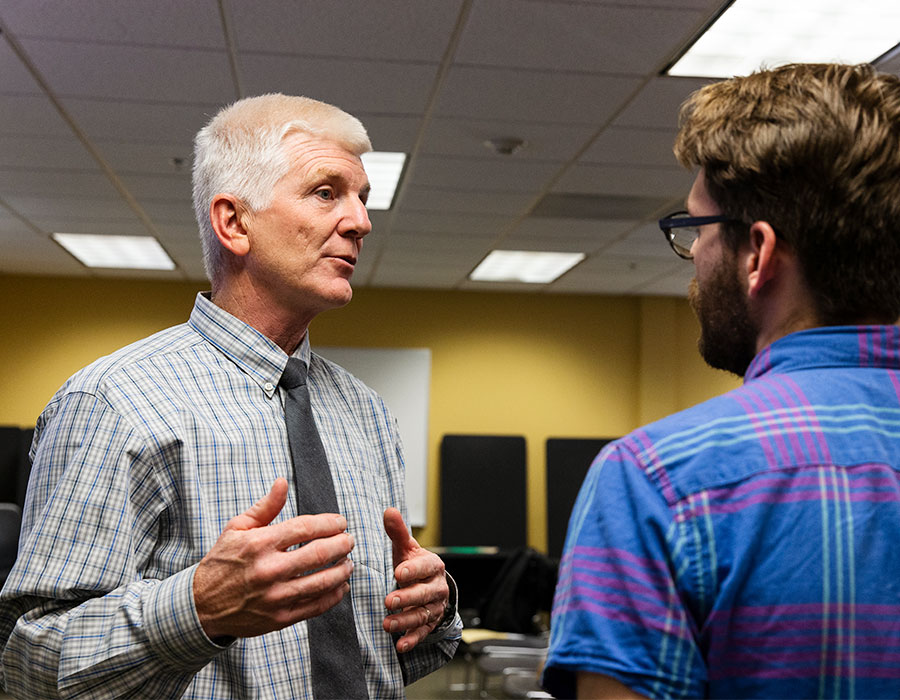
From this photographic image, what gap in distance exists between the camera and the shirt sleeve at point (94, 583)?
1080mm

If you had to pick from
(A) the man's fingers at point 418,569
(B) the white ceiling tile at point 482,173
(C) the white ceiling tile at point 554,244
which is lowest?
(A) the man's fingers at point 418,569

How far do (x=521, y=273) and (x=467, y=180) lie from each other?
3.05 m

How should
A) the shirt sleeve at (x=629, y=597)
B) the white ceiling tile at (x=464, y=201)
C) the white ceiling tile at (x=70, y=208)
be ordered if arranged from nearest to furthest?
1. the shirt sleeve at (x=629, y=597)
2. the white ceiling tile at (x=464, y=201)
3. the white ceiling tile at (x=70, y=208)

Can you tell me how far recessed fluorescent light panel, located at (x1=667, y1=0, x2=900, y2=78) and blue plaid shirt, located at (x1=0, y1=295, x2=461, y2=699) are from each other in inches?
102

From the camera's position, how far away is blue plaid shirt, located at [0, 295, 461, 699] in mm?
1094

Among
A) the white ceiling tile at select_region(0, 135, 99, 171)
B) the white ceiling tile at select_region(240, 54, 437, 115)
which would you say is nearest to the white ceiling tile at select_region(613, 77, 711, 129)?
the white ceiling tile at select_region(240, 54, 437, 115)

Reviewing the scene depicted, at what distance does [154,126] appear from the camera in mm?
4422

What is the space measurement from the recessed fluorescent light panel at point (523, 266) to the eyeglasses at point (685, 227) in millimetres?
6134

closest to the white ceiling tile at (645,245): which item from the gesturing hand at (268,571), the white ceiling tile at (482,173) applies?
the white ceiling tile at (482,173)

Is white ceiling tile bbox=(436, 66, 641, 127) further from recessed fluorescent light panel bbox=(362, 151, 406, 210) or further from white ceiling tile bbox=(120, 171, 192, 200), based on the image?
white ceiling tile bbox=(120, 171, 192, 200)

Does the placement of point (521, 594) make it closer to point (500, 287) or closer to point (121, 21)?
point (500, 287)

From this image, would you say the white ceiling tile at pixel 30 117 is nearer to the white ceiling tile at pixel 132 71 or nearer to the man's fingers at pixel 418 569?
the white ceiling tile at pixel 132 71

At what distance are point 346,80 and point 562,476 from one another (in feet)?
19.6

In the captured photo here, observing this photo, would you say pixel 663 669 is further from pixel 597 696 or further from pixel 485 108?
pixel 485 108
